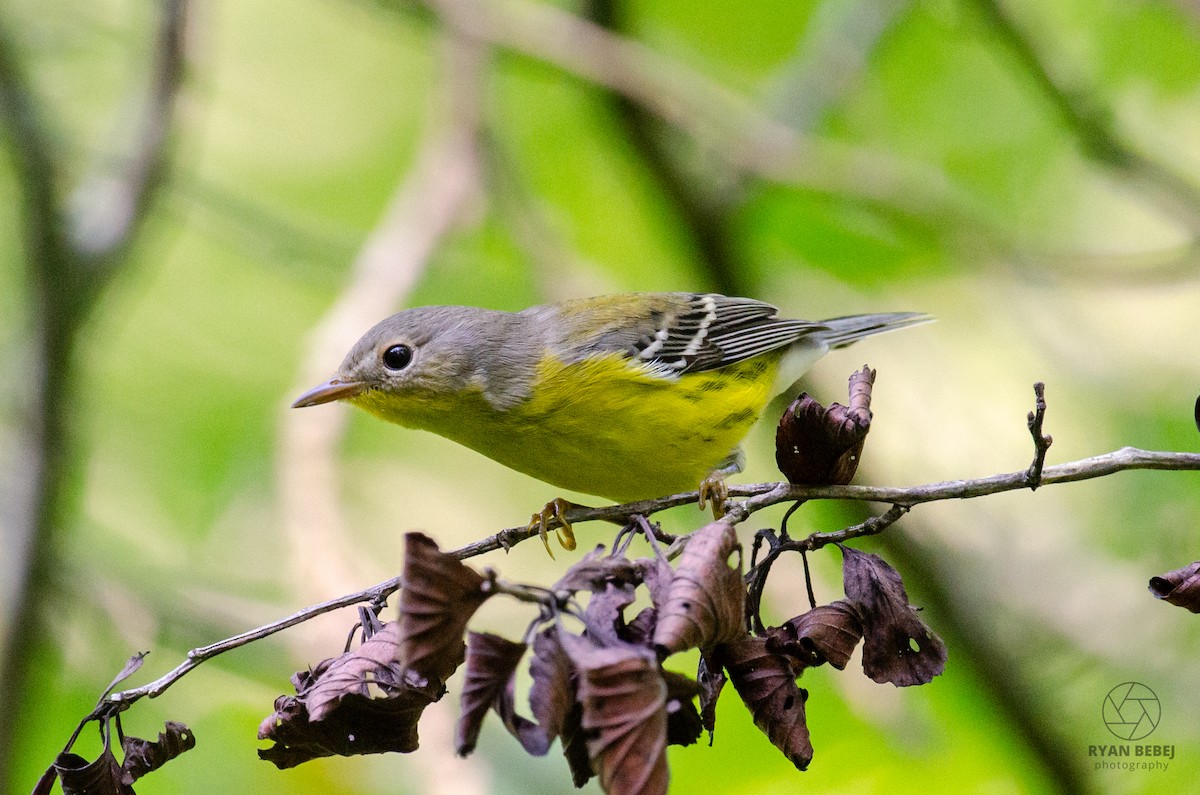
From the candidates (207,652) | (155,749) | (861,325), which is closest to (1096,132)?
(861,325)

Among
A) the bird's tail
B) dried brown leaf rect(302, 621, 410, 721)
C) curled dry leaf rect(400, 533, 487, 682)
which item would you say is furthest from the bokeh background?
curled dry leaf rect(400, 533, 487, 682)

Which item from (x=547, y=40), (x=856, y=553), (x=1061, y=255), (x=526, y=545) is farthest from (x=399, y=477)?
(x=856, y=553)

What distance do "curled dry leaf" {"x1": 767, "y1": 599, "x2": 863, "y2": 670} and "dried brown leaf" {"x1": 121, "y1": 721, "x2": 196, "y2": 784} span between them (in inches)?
48.7

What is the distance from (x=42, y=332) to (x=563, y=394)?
2.35 m

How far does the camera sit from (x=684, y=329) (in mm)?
5410

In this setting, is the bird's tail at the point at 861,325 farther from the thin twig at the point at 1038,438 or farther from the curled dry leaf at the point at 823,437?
the thin twig at the point at 1038,438

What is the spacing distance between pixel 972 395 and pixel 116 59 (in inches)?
264

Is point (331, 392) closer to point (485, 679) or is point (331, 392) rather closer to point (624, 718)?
point (485, 679)

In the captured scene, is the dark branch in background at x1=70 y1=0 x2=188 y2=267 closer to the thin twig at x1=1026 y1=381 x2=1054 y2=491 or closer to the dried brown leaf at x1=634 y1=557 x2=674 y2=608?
the dried brown leaf at x1=634 y1=557 x2=674 y2=608

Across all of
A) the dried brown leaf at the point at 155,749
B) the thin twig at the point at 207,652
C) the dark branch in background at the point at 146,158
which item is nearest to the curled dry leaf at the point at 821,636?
the thin twig at the point at 207,652

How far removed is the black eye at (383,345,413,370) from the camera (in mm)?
4609

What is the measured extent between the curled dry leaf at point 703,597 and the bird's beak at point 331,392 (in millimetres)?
2686

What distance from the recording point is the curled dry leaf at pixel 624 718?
1.82 metres

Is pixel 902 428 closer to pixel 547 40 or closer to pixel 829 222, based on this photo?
pixel 829 222
